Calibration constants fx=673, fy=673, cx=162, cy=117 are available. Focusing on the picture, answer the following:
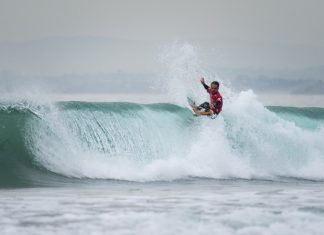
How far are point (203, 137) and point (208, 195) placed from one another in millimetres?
6346

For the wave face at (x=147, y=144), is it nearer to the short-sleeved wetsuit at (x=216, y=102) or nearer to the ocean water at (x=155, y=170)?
the ocean water at (x=155, y=170)

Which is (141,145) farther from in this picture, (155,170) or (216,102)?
(216,102)

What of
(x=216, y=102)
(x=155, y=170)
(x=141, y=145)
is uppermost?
(x=216, y=102)

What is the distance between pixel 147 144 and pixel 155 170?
1.60 meters

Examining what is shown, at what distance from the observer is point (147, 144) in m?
18.3

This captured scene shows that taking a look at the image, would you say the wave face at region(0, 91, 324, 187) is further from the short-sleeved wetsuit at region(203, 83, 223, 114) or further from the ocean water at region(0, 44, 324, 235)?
the short-sleeved wetsuit at region(203, 83, 223, 114)

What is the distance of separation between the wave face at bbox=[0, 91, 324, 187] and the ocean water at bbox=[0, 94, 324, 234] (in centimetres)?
3

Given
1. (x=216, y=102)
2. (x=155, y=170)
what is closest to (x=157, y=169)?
(x=155, y=170)

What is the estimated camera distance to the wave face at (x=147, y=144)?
54.4ft

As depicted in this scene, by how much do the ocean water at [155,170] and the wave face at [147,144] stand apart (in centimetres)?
3

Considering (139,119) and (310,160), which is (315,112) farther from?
(139,119)

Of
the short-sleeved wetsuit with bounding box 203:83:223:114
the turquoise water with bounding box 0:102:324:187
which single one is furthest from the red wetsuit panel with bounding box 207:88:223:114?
the turquoise water with bounding box 0:102:324:187

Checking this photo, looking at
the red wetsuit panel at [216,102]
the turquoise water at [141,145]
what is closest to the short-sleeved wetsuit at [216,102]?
the red wetsuit panel at [216,102]

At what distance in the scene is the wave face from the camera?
54.4ft
